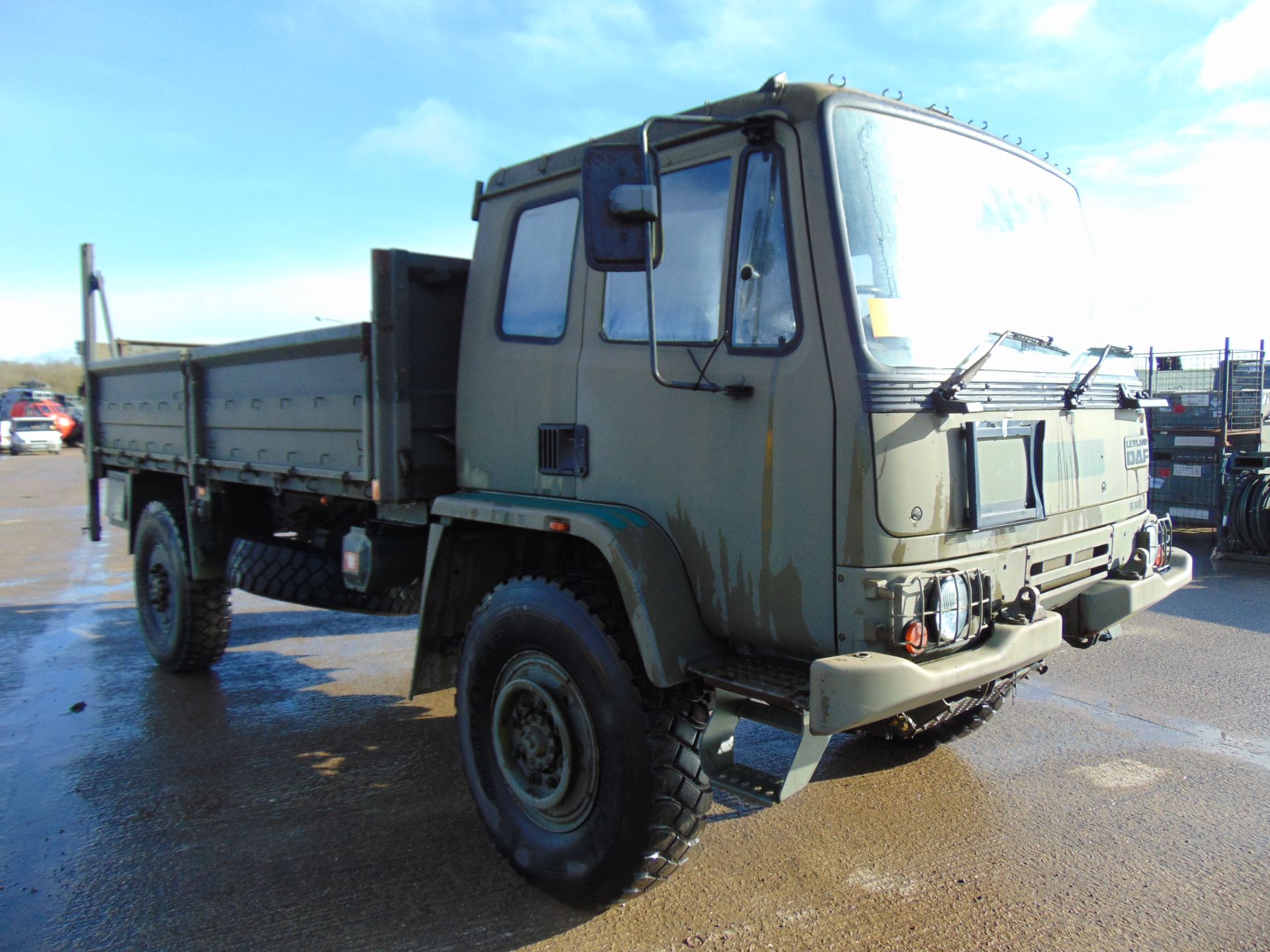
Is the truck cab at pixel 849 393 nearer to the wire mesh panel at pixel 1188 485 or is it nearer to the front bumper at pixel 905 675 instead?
the front bumper at pixel 905 675

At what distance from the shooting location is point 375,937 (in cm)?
306

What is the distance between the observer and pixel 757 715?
Result: 283 cm

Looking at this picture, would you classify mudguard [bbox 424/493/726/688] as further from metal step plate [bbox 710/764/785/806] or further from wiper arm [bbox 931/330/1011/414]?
wiper arm [bbox 931/330/1011/414]

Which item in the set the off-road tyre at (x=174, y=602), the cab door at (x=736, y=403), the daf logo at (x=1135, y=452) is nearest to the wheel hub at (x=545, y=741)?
the cab door at (x=736, y=403)

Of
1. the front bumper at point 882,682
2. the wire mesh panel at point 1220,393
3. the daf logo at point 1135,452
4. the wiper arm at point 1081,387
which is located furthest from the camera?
the wire mesh panel at point 1220,393

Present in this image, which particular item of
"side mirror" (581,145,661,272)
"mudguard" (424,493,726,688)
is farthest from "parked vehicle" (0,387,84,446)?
"side mirror" (581,145,661,272)

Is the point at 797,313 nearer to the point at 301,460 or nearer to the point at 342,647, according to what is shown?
the point at 301,460

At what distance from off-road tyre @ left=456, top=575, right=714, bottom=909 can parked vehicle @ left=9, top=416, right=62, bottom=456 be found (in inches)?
1337

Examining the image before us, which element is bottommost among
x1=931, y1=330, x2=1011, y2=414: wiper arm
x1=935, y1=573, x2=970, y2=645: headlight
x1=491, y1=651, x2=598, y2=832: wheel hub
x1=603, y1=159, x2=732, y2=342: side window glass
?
x1=491, y1=651, x2=598, y2=832: wheel hub

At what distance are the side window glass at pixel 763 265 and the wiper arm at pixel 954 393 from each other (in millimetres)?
456

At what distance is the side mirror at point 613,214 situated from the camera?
274cm

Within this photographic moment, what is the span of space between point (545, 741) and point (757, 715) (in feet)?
2.76

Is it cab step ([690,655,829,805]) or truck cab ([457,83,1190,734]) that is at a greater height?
truck cab ([457,83,1190,734])

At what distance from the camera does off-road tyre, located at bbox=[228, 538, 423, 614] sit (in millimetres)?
4734
